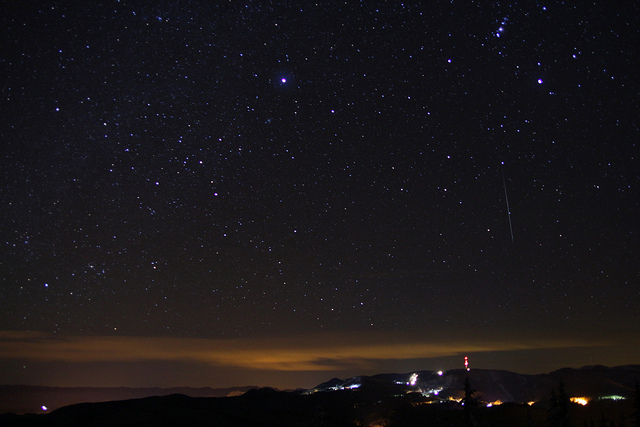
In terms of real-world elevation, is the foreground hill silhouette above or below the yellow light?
above

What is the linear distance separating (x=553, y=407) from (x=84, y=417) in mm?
114597

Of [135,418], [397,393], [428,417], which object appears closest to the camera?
[135,418]

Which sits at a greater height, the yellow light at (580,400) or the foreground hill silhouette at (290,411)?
the foreground hill silhouette at (290,411)

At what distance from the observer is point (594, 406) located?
156m

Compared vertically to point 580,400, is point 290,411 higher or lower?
higher

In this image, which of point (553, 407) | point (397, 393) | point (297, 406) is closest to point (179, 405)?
point (297, 406)

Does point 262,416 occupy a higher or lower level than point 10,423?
lower

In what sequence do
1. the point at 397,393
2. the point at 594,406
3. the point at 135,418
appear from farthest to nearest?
the point at 397,393 → the point at 594,406 → the point at 135,418

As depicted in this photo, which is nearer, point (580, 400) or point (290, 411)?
point (290, 411)

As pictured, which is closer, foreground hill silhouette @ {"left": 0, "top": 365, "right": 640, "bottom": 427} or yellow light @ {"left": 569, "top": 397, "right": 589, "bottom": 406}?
foreground hill silhouette @ {"left": 0, "top": 365, "right": 640, "bottom": 427}

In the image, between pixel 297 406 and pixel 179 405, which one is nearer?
pixel 179 405

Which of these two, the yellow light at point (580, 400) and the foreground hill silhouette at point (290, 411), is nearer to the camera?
the foreground hill silhouette at point (290, 411)

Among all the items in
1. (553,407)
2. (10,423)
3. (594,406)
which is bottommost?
(594,406)

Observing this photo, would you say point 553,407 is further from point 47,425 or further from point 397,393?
point 397,393
